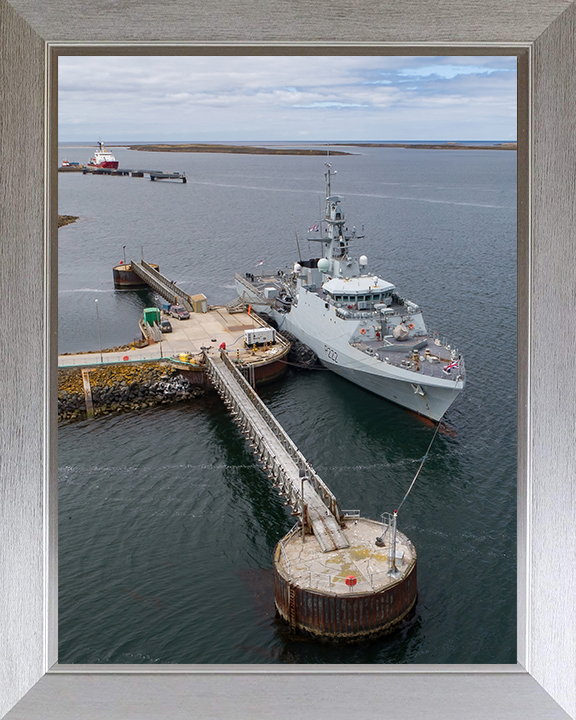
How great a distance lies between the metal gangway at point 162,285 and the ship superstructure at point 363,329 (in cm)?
177

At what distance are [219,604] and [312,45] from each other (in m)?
6.34

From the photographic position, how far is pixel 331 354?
1556cm

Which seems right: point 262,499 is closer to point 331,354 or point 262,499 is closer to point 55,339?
point 331,354

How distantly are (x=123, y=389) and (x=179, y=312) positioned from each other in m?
4.96

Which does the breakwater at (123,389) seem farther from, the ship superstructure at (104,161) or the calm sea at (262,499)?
the ship superstructure at (104,161)

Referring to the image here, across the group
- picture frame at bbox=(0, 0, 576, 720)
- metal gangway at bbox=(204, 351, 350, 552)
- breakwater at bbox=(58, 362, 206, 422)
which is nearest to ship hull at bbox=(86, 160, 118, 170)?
breakwater at bbox=(58, 362, 206, 422)

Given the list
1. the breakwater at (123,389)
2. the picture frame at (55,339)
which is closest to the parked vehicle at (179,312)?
the breakwater at (123,389)

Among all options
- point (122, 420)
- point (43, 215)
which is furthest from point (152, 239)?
point (43, 215)

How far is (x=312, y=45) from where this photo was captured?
216 cm

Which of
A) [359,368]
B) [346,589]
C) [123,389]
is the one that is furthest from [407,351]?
[346,589]

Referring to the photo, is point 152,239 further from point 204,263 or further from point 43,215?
point 43,215

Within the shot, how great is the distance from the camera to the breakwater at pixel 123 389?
44.1ft

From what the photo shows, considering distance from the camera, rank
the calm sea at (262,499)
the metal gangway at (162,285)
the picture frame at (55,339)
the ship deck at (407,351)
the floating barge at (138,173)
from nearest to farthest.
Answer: the picture frame at (55,339), the calm sea at (262,499), the ship deck at (407,351), the metal gangway at (162,285), the floating barge at (138,173)

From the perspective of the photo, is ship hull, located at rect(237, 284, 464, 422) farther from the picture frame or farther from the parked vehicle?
the picture frame
